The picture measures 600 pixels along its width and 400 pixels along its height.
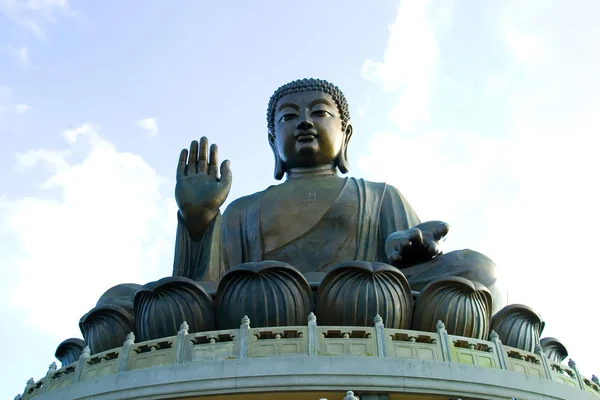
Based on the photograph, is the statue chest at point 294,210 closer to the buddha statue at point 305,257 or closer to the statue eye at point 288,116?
the buddha statue at point 305,257

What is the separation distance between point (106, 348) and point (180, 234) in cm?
182

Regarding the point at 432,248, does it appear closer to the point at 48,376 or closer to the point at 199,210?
the point at 199,210

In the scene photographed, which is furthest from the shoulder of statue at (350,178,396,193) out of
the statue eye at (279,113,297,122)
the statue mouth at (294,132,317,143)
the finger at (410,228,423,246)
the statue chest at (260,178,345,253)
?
the finger at (410,228,423,246)

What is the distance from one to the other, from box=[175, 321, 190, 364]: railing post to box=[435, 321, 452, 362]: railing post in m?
2.18

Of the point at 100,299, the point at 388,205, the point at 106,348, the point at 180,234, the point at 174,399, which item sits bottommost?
the point at 174,399

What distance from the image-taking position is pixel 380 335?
7.60m

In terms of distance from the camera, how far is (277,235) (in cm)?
1119

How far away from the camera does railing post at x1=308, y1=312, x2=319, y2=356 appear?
741 cm

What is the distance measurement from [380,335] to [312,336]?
1.90 ft

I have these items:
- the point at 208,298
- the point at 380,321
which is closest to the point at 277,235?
the point at 208,298

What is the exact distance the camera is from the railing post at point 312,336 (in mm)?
7407

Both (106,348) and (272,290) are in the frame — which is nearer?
(272,290)

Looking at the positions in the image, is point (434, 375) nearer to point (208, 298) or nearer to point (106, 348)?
point (208, 298)

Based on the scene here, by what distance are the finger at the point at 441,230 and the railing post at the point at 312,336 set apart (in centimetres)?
250
